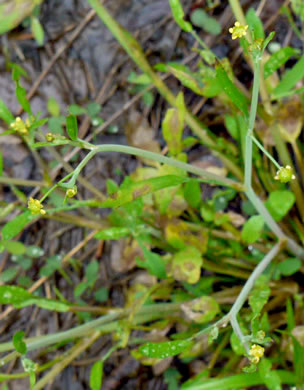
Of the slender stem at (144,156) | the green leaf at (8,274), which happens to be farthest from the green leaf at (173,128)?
the green leaf at (8,274)

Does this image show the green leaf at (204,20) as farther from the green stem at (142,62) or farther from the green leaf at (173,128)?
the green leaf at (173,128)

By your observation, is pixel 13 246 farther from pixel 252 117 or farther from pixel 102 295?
pixel 252 117

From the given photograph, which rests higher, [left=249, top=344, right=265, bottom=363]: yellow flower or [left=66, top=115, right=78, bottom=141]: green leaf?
[left=66, top=115, right=78, bottom=141]: green leaf

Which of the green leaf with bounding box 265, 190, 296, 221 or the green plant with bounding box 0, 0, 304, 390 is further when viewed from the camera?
the green leaf with bounding box 265, 190, 296, 221

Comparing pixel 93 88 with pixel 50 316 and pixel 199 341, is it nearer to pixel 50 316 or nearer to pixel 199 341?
pixel 50 316

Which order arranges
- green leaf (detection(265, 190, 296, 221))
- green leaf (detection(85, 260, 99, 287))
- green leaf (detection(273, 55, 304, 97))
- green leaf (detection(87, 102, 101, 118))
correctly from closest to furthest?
green leaf (detection(273, 55, 304, 97)) < green leaf (detection(265, 190, 296, 221)) < green leaf (detection(85, 260, 99, 287)) < green leaf (detection(87, 102, 101, 118))

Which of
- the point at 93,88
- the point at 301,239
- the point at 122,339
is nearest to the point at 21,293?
the point at 122,339

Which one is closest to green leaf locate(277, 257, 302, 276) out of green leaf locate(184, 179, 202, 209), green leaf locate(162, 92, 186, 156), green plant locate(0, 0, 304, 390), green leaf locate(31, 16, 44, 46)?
green plant locate(0, 0, 304, 390)

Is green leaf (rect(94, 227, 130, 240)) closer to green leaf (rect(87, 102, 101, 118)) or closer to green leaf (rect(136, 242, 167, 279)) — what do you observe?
green leaf (rect(136, 242, 167, 279))
